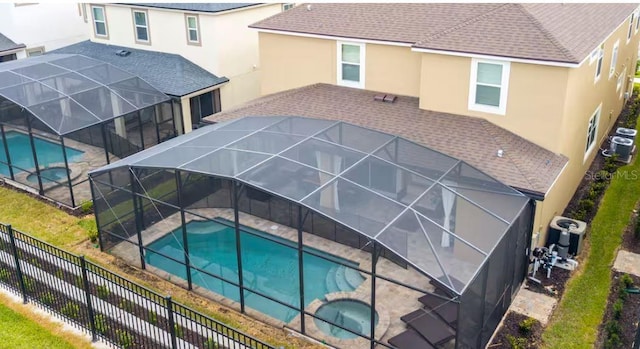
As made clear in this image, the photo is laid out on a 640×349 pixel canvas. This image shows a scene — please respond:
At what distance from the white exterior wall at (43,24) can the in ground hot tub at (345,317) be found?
23295 mm

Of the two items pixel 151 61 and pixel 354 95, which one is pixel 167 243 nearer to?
pixel 354 95

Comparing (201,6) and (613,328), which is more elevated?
(201,6)

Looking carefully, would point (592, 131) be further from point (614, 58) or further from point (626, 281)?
point (626, 281)

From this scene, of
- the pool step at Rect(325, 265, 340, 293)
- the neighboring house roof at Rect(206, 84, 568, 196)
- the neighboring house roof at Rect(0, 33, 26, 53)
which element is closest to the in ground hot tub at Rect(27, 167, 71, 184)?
the neighboring house roof at Rect(206, 84, 568, 196)

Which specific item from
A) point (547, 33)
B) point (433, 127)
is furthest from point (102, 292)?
point (547, 33)

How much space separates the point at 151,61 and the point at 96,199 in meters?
10.6

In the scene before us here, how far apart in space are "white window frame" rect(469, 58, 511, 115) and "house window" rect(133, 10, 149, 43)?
1535 cm

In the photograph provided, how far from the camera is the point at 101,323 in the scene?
42.9 ft

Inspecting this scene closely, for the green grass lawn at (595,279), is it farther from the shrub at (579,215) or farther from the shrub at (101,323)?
the shrub at (101,323)

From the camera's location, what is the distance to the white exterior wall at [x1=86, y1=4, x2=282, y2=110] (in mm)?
24125

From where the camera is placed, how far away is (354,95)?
1911 centimetres

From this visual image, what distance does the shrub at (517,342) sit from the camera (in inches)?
498

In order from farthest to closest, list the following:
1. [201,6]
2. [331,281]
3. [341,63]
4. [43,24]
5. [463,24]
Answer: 1. [43,24]
2. [201,6]
3. [341,63]
4. [463,24]
5. [331,281]

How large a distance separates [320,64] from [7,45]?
17.7 metres
